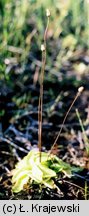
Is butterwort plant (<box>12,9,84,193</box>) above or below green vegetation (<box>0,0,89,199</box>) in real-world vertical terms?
below

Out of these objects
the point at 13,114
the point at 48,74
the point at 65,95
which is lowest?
the point at 13,114

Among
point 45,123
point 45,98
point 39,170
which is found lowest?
point 39,170

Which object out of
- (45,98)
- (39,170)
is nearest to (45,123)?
(45,98)

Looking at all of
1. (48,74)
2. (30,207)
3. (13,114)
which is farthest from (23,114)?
(30,207)

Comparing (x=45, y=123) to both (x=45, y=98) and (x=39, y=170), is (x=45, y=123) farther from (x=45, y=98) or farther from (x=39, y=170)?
(x=39, y=170)

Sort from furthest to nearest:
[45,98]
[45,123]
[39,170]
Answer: [45,98] < [45,123] < [39,170]

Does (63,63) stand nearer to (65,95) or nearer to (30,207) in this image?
(65,95)

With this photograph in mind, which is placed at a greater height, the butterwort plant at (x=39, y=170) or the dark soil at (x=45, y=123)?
the dark soil at (x=45, y=123)

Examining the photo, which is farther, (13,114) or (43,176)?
(13,114)

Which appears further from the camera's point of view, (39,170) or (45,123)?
(45,123)

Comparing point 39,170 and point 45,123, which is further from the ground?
point 45,123

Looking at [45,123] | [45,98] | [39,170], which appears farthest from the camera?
[45,98]
